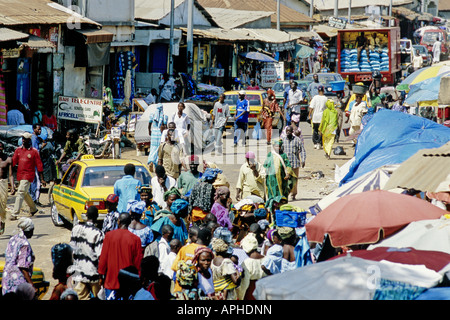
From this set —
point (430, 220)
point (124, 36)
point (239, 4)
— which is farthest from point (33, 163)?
point (239, 4)

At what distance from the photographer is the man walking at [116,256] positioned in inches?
359

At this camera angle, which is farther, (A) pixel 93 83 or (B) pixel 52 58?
(A) pixel 93 83

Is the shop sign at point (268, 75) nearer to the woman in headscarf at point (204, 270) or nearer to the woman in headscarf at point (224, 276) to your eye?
the woman in headscarf at point (224, 276)

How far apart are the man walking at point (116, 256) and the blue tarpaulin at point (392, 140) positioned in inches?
206

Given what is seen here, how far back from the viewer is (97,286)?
9.48 metres

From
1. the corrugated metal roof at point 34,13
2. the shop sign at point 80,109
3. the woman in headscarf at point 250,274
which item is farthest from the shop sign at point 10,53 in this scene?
the woman in headscarf at point 250,274

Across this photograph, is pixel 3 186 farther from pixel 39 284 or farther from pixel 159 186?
pixel 39 284

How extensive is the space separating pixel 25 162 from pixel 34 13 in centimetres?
817

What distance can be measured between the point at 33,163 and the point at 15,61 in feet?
24.7

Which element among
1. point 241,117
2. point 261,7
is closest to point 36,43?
point 241,117

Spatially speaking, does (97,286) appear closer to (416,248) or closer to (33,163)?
(416,248)

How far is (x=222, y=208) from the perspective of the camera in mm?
11359

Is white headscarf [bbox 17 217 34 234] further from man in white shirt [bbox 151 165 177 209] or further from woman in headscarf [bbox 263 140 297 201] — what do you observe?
woman in headscarf [bbox 263 140 297 201]
